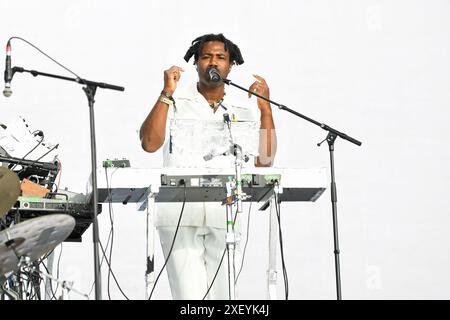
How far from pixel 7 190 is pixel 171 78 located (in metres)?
1.28


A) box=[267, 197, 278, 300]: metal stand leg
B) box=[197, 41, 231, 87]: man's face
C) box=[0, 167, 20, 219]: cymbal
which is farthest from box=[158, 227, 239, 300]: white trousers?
box=[0, 167, 20, 219]: cymbal

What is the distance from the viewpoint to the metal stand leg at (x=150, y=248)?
16.3 feet

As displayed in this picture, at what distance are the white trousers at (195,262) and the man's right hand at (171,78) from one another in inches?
31.4

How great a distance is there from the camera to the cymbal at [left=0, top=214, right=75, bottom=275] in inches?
162

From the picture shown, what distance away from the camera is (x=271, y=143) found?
18.4 feet

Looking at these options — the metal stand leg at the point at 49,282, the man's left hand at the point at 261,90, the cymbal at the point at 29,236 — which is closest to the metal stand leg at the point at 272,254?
the man's left hand at the point at 261,90

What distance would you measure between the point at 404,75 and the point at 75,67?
2.94 metres

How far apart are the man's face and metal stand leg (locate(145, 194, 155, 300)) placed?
982 mm

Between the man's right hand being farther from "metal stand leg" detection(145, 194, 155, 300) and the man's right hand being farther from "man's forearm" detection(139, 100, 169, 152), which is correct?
"metal stand leg" detection(145, 194, 155, 300)

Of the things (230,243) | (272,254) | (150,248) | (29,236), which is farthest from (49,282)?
(29,236)

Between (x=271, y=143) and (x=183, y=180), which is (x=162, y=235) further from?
(x=271, y=143)

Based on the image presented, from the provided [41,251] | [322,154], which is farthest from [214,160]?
[322,154]

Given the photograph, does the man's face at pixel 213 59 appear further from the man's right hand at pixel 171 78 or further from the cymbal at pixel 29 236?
the cymbal at pixel 29 236

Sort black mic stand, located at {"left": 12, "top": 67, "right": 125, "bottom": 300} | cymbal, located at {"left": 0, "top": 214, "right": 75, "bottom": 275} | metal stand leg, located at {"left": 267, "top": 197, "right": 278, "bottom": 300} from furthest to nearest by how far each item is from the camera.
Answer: metal stand leg, located at {"left": 267, "top": 197, "right": 278, "bottom": 300} → black mic stand, located at {"left": 12, "top": 67, "right": 125, "bottom": 300} → cymbal, located at {"left": 0, "top": 214, "right": 75, "bottom": 275}
